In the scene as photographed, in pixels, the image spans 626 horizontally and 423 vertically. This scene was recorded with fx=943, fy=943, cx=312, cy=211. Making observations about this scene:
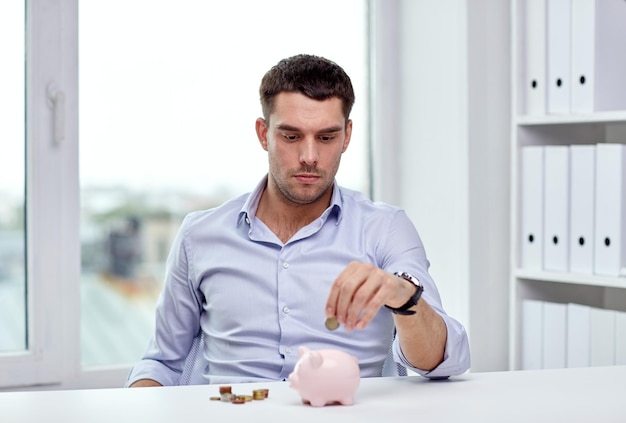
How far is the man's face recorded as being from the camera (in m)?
1.92

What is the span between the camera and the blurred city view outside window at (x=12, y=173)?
2678 mm

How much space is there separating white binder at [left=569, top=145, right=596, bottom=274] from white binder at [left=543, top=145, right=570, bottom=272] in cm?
2

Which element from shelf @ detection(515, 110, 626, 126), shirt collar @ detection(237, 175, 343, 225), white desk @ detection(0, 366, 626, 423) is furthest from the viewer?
shelf @ detection(515, 110, 626, 126)

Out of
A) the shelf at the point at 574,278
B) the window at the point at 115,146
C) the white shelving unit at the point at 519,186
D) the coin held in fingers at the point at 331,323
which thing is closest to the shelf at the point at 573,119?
the white shelving unit at the point at 519,186

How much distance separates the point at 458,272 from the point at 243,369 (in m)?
1.14

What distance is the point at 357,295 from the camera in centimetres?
139

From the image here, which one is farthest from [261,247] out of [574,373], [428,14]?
[428,14]

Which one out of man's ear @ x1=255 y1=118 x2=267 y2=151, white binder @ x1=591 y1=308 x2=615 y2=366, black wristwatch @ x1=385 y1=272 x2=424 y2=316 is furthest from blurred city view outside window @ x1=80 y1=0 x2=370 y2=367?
black wristwatch @ x1=385 y1=272 x2=424 y2=316

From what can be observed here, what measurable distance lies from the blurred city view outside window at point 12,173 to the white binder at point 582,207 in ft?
5.04

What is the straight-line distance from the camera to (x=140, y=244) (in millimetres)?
2902

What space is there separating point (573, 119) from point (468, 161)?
407mm

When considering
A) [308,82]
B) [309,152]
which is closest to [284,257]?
[309,152]

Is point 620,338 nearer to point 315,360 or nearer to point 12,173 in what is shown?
point 315,360

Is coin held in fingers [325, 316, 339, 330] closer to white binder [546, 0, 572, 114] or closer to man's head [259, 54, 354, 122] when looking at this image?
man's head [259, 54, 354, 122]
